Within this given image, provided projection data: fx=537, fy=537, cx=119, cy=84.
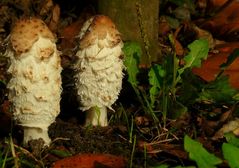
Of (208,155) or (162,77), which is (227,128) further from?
(208,155)

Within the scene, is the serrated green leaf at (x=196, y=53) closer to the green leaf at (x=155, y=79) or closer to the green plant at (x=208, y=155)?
the green leaf at (x=155, y=79)

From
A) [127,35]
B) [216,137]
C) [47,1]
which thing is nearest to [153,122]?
[216,137]

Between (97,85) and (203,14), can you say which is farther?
(203,14)

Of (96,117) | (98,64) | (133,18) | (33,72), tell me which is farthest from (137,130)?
(133,18)

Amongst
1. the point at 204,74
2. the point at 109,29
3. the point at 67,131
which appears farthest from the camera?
the point at 204,74

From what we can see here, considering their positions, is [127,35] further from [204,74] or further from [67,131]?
[67,131]

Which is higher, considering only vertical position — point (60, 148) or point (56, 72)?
point (56, 72)
